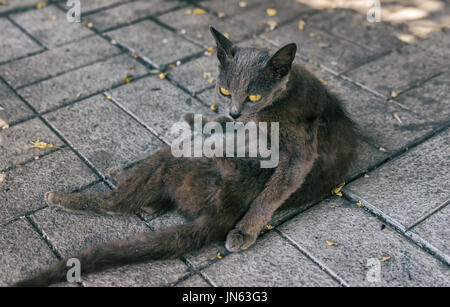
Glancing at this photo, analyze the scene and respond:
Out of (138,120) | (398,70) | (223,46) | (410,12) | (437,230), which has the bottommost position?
(138,120)

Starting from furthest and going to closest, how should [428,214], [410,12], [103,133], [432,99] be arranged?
[410,12] → [432,99] → [103,133] → [428,214]

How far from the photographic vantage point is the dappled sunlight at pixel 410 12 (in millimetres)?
4711

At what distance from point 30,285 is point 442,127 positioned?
9.50 ft

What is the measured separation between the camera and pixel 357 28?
15.7 feet

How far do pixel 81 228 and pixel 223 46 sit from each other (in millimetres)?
1320

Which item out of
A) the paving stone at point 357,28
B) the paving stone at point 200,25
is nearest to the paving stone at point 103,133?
the paving stone at point 200,25

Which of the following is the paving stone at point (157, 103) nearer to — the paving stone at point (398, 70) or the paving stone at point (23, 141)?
the paving stone at point (23, 141)

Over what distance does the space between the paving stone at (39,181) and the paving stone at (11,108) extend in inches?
23.8

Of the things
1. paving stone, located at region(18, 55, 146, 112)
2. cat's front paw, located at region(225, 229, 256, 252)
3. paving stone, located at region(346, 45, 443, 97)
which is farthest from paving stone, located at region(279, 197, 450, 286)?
paving stone, located at region(18, 55, 146, 112)

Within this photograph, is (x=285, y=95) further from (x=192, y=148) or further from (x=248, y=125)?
(x=192, y=148)

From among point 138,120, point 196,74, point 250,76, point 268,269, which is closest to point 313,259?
point 268,269

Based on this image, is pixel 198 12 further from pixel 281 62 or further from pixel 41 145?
pixel 281 62

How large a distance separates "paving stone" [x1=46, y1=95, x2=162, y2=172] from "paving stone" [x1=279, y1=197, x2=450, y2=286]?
1227 millimetres

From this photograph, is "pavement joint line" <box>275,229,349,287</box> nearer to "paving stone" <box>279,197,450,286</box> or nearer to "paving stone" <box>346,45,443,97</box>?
"paving stone" <box>279,197,450,286</box>
